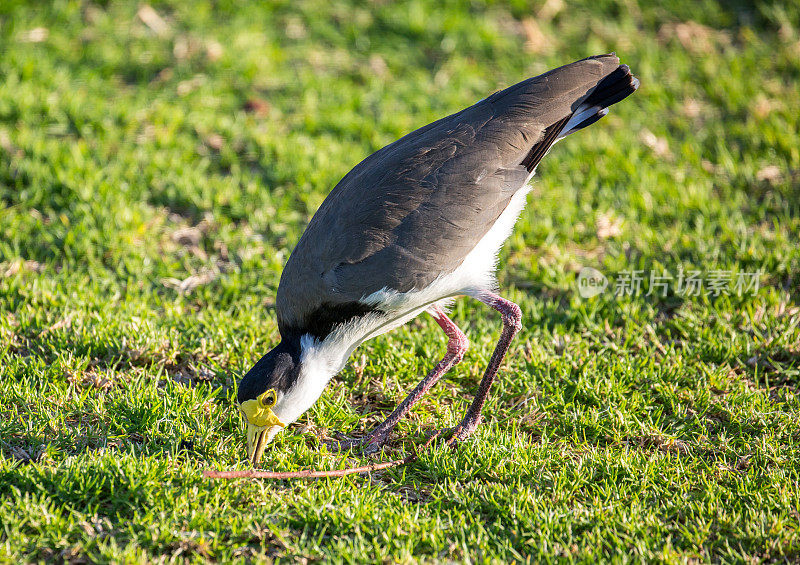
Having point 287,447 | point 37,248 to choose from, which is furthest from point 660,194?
point 37,248

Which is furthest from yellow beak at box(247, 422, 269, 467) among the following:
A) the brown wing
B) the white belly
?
the brown wing

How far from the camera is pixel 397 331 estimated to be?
4.99m

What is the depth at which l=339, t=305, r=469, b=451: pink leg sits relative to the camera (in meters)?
4.14

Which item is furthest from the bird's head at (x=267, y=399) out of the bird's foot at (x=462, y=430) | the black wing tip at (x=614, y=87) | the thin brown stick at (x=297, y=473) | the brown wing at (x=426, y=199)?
the black wing tip at (x=614, y=87)

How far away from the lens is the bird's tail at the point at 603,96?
4574mm

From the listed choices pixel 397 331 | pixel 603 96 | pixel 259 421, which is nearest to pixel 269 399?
pixel 259 421

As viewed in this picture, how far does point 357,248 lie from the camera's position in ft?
13.0

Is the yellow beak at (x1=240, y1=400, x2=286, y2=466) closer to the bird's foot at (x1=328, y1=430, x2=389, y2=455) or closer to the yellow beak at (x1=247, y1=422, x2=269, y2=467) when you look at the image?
A: the yellow beak at (x1=247, y1=422, x2=269, y2=467)

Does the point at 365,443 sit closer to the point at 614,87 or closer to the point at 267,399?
the point at 267,399

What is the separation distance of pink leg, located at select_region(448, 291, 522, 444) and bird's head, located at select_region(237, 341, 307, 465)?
89 cm

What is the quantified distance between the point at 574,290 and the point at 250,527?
2.88m

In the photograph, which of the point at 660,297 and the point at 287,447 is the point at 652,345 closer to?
the point at 660,297

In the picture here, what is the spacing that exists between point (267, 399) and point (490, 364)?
125 cm

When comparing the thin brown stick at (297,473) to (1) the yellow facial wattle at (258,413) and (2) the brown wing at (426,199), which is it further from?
(2) the brown wing at (426,199)
